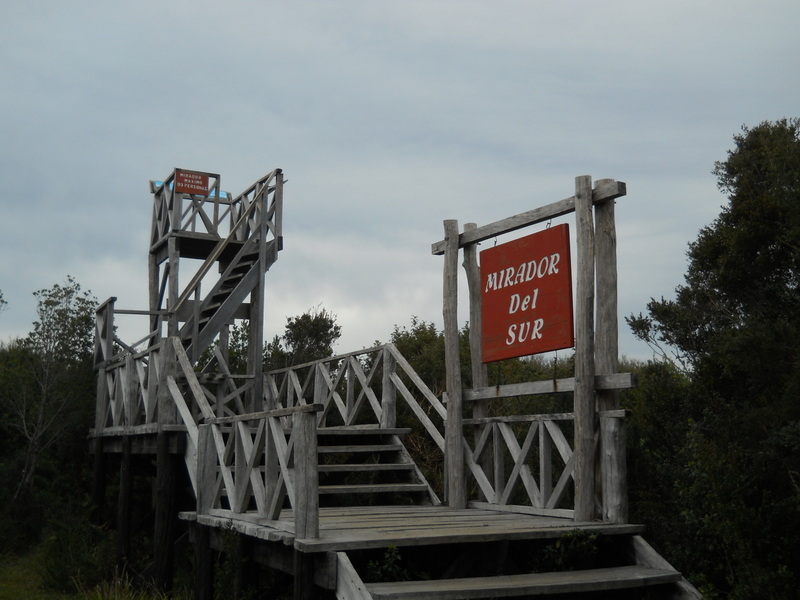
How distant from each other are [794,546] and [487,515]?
8.03 ft

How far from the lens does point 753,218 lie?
31.3 ft

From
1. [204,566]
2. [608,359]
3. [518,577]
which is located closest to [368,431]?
[204,566]

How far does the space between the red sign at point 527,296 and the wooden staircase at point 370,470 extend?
1.98 meters

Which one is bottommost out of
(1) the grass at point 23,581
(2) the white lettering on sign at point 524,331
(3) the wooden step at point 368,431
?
(1) the grass at point 23,581

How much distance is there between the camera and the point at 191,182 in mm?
13414

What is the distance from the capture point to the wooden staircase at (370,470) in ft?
30.6

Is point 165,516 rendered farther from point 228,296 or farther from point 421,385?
point 228,296

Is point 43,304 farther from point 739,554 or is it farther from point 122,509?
point 739,554

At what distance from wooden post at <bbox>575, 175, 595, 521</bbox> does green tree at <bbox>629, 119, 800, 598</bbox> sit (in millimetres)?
947

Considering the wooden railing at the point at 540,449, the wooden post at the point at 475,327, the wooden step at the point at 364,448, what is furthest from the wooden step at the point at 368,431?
the wooden post at the point at 475,327

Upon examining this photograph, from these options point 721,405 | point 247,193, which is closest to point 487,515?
point 721,405

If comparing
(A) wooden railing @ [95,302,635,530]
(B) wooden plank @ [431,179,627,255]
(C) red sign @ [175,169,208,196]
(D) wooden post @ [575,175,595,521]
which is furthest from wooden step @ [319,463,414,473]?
(C) red sign @ [175,169,208,196]

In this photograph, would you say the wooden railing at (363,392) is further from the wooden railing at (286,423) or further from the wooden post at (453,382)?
the wooden post at (453,382)

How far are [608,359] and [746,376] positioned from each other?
255 cm
